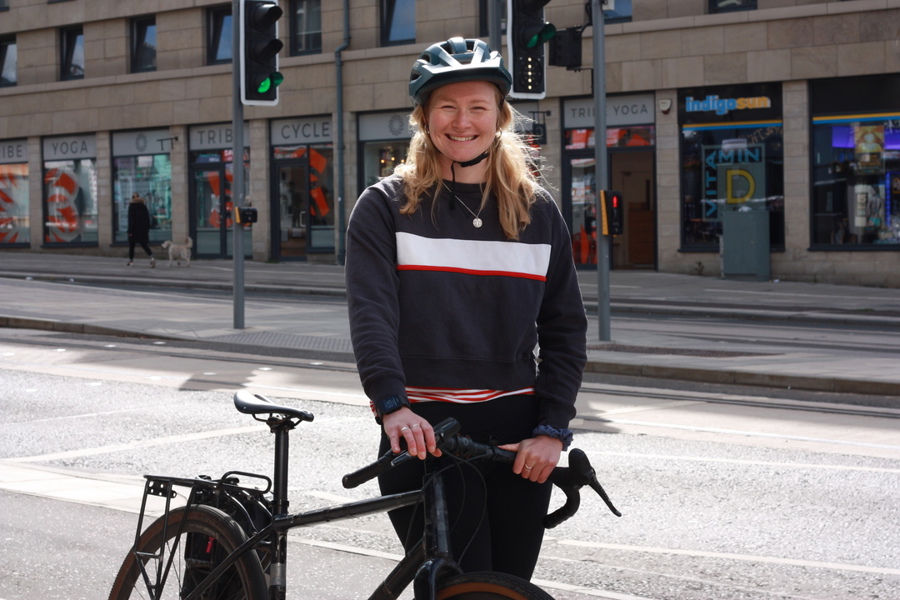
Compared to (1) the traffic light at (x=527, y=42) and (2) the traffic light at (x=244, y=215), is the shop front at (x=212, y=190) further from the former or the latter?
(1) the traffic light at (x=527, y=42)

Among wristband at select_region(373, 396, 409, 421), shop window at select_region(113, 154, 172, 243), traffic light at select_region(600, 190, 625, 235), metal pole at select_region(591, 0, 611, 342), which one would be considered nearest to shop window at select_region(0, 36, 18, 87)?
shop window at select_region(113, 154, 172, 243)

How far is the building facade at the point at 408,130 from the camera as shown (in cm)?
2384

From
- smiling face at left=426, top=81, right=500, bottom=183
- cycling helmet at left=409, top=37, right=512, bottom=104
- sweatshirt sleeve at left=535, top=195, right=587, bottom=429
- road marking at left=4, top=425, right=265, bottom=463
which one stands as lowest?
road marking at left=4, top=425, right=265, bottom=463

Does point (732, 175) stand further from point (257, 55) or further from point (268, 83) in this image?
point (257, 55)

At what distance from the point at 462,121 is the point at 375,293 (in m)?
0.47

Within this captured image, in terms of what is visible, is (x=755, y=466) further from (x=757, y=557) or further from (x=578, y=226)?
(x=578, y=226)

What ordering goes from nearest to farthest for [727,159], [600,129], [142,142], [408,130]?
[600,129], [727,159], [408,130], [142,142]

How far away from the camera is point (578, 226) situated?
2712cm

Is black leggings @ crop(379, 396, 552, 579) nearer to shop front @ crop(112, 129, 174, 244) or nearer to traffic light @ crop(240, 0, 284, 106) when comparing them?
traffic light @ crop(240, 0, 284, 106)

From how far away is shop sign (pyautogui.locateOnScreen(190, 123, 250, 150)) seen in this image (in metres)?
32.0

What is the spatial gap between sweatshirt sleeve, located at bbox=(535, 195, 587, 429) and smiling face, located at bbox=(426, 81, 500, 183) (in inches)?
9.7

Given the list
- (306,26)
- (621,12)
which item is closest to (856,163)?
(621,12)

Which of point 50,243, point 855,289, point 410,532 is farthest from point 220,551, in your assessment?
point 50,243

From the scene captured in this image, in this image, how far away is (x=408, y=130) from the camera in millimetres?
29141
